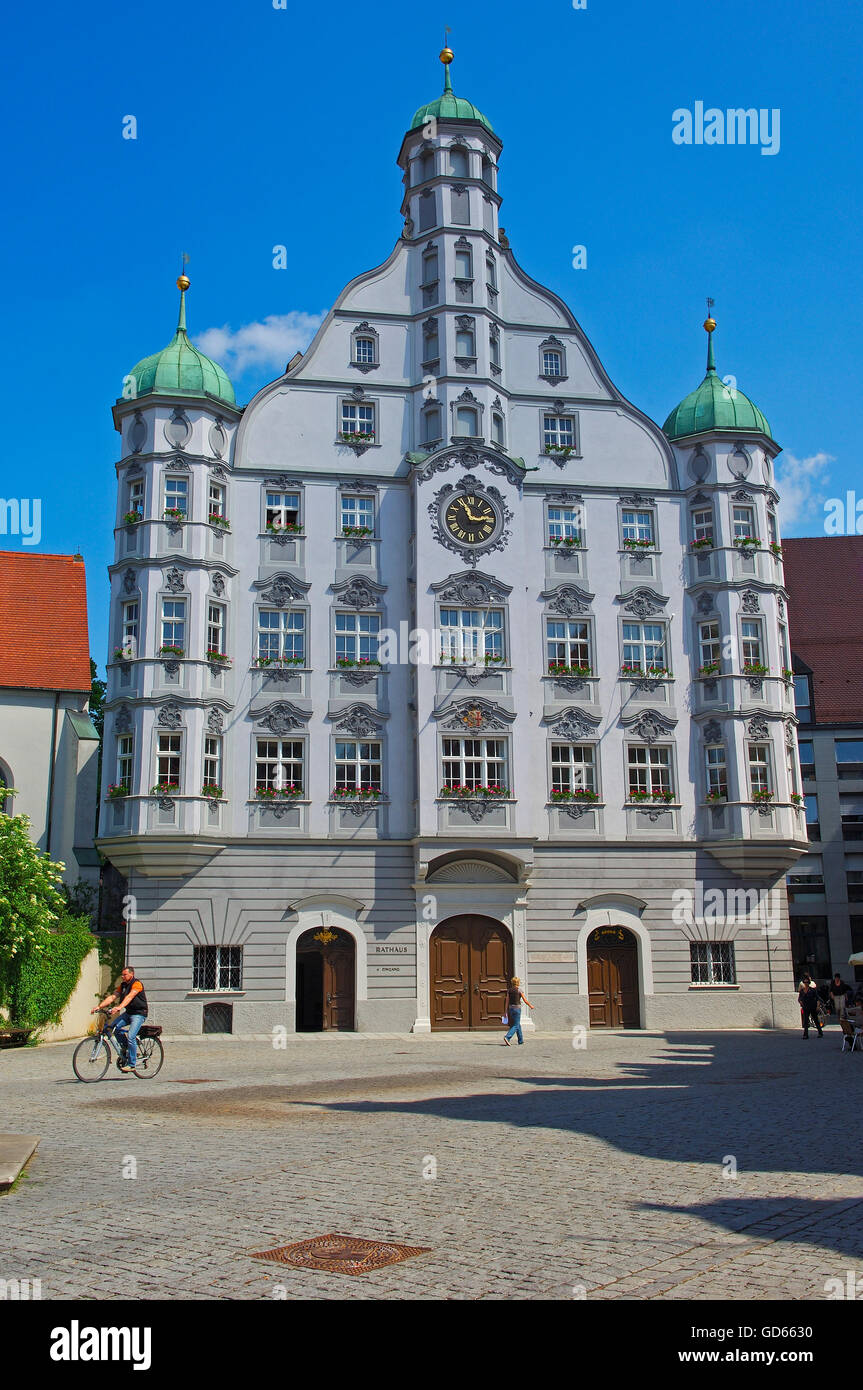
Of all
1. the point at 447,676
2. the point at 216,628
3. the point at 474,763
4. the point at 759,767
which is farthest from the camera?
the point at 759,767

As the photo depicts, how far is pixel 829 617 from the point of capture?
6294 cm

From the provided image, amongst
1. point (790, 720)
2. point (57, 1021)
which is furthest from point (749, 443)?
point (57, 1021)

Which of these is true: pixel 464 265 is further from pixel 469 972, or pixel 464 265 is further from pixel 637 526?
pixel 469 972

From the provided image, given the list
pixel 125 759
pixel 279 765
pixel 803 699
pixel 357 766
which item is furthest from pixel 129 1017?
pixel 803 699

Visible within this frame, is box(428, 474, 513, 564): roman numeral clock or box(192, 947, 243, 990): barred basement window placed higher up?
box(428, 474, 513, 564): roman numeral clock

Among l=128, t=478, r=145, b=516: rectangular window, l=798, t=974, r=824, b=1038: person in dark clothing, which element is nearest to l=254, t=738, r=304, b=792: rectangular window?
l=128, t=478, r=145, b=516: rectangular window

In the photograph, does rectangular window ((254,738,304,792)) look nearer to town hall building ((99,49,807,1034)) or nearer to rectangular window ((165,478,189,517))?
town hall building ((99,49,807,1034))

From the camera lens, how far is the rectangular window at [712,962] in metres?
40.2

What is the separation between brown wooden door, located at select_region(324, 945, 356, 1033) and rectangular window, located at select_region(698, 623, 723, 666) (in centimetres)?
1563

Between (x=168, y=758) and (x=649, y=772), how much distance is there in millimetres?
15747

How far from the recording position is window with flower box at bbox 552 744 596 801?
40.7m

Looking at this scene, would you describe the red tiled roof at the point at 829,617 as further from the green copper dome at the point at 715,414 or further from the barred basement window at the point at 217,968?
the barred basement window at the point at 217,968
